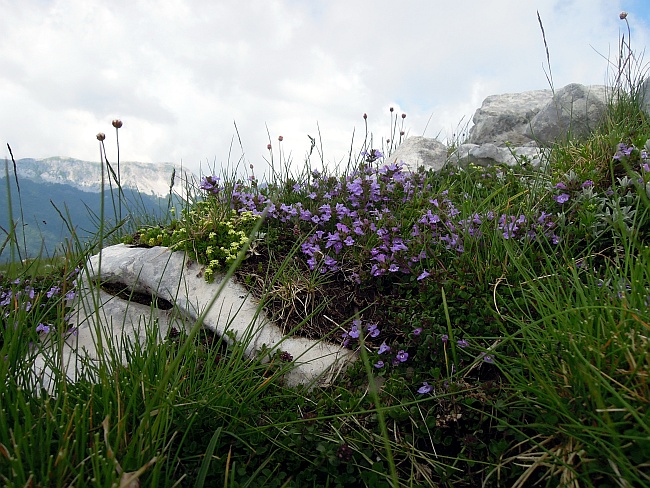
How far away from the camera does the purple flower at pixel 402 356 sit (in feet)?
8.32

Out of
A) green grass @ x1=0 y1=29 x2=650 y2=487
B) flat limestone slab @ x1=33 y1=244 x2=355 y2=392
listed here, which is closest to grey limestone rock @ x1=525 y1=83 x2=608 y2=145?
green grass @ x1=0 y1=29 x2=650 y2=487

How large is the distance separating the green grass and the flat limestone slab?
0.38 ft

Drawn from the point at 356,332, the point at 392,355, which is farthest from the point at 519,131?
the point at 392,355

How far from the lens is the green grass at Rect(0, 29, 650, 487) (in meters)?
1.50

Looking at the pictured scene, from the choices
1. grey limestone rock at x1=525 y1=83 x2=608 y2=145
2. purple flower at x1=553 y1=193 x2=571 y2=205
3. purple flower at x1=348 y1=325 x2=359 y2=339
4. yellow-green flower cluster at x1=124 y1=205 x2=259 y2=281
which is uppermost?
grey limestone rock at x1=525 y1=83 x2=608 y2=145

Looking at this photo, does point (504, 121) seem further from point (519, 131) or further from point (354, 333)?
point (354, 333)

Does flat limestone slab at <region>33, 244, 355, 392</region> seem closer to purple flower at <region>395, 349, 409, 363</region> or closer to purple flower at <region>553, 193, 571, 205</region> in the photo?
purple flower at <region>395, 349, 409, 363</region>

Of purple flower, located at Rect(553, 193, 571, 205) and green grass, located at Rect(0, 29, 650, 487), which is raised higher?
purple flower, located at Rect(553, 193, 571, 205)

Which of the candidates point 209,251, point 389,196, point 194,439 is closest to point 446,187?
point 389,196

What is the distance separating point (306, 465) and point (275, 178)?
287 centimetres

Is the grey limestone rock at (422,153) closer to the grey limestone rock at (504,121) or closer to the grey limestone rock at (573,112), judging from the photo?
the grey limestone rock at (573,112)

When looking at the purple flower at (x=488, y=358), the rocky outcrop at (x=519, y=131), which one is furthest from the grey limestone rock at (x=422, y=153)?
the purple flower at (x=488, y=358)

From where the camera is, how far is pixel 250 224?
3717 millimetres

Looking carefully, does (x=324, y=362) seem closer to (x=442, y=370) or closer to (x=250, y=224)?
(x=442, y=370)
